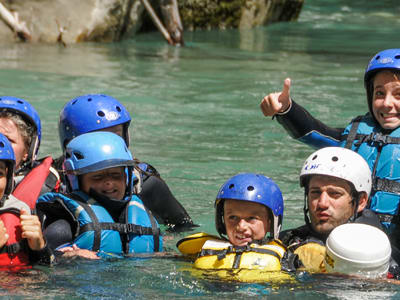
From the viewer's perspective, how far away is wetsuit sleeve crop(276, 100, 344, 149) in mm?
6191

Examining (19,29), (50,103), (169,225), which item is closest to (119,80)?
(50,103)

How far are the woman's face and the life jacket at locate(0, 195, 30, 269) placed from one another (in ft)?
2.58

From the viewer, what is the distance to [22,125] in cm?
628

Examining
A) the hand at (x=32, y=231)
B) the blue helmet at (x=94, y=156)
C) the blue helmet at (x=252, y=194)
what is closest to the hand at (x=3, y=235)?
the hand at (x=32, y=231)

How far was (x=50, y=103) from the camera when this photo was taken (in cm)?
1143

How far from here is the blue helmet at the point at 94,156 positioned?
571 cm

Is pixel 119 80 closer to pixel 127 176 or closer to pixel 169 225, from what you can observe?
pixel 169 225

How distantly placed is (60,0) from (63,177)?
10.4m

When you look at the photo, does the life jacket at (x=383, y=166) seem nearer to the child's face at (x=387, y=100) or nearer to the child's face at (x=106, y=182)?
the child's face at (x=387, y=100)

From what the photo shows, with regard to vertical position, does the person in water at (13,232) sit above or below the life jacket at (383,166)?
below

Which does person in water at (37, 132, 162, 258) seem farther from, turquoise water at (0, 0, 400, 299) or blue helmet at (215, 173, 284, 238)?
blue helmet at (215, 173, 284, 238)

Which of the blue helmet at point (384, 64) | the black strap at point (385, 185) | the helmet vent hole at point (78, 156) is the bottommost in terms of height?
the black strap at point (385, 185)

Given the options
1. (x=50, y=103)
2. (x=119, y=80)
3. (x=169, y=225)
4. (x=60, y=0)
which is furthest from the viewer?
(x=60, y=0)

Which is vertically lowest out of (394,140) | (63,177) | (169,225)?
(169,225)
